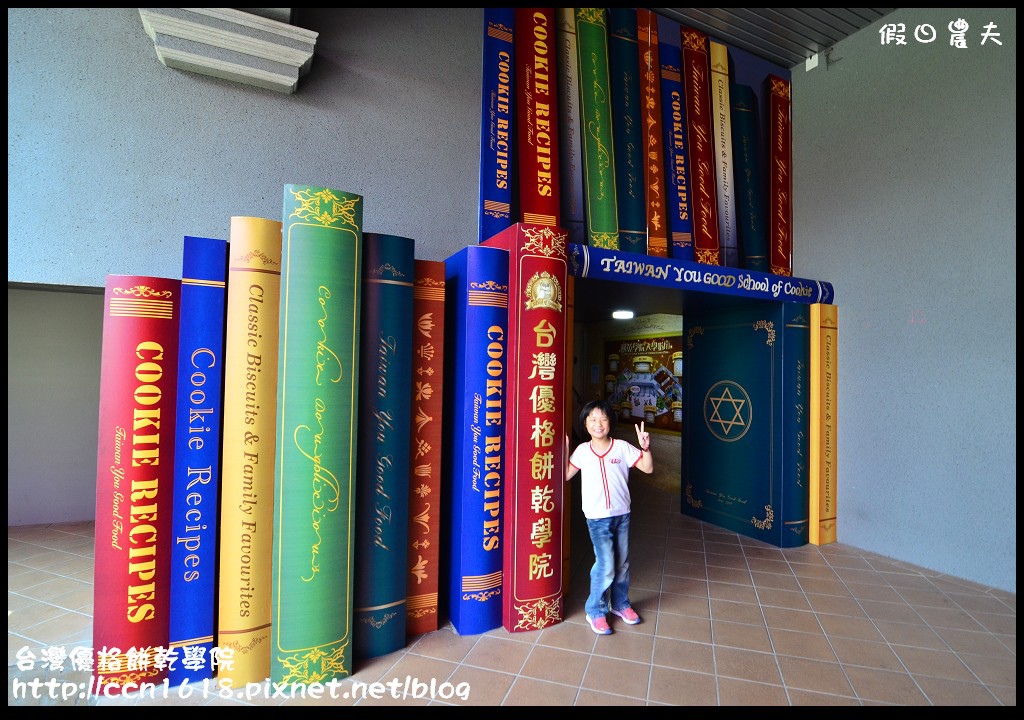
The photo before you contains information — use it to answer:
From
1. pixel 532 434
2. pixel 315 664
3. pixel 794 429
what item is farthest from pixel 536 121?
pixel 315 664

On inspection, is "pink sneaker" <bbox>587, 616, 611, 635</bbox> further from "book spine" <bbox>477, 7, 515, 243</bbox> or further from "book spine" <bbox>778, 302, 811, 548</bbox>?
"book spine" <bbox>477, 7, 515, 243</bbox>

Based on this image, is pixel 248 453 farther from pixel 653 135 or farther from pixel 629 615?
pixel 653 135

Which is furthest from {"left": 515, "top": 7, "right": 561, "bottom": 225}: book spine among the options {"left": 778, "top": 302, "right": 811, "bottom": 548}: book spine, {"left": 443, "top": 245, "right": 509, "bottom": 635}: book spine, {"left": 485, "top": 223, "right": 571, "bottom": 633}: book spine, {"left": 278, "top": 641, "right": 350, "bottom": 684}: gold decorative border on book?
{"left": 278, "top": 641, "right": 350, "bottom": 684}: gold decorative border on book

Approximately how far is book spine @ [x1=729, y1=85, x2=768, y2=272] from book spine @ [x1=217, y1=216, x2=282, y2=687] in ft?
11.4

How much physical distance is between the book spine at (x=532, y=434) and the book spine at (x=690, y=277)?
1.44 ft

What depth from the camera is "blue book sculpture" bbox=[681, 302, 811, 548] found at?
146 inches

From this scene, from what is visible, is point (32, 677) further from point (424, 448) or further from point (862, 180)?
point (862, 180)

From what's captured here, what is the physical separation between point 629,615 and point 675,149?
10.4 ft

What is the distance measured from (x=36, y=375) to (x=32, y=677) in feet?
10.3

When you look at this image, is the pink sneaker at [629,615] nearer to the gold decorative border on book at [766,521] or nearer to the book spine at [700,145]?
the gold decorative border on book at [766,521]

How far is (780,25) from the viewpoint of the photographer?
3865 mm

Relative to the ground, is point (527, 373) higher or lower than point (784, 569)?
higher

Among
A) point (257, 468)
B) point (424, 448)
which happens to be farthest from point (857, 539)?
point (257, 468)

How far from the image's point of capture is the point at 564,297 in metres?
2.57
